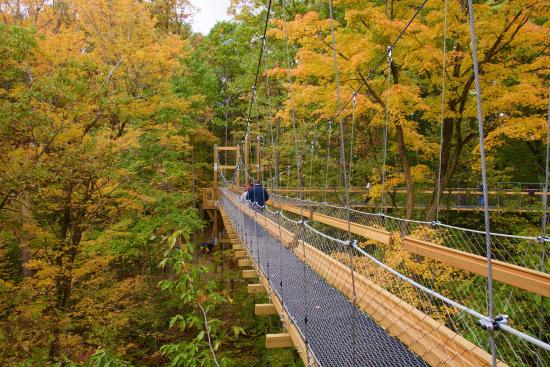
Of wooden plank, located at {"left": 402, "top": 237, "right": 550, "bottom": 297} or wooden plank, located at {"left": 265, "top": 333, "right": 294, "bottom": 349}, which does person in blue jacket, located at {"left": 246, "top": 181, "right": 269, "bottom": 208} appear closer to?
wooden plank, located at {"left": 265, "top": 333, "right": 294, "bottom": 349}

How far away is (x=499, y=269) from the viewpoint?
1555 mm

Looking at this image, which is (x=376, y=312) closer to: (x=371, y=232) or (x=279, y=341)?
(x=279, y=341)

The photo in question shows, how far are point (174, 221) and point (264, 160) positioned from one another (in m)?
4.14

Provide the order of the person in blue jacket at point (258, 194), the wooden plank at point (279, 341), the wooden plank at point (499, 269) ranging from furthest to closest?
the person in blue jacket at point (258, 194)
the wooden plank at point (279, 341)
the wooden plank at point (499, 269)

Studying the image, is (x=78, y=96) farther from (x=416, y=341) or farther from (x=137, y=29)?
(x=416, y=341)

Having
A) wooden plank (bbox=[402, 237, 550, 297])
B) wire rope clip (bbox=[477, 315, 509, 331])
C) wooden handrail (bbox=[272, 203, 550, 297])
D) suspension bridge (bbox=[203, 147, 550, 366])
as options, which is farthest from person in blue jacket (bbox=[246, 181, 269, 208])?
wire rope clip (bbox=[477, 315, 509, 331])

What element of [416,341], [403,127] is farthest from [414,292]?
[416,341]

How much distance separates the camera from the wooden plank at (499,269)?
136 cm

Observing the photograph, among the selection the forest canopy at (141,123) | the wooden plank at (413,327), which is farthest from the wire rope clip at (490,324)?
the forest canopy at (141,123)

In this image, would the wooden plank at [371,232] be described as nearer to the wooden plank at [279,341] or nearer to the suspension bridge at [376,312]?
the suspension bridge at [376,312]

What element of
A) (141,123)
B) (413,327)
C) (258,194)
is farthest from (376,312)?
(141,123)

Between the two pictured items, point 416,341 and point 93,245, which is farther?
point 93,245

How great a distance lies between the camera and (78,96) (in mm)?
4809

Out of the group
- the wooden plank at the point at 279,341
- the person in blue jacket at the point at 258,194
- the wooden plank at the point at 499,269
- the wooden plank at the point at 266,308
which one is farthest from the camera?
the person in blue jacket at the point at 258,194
